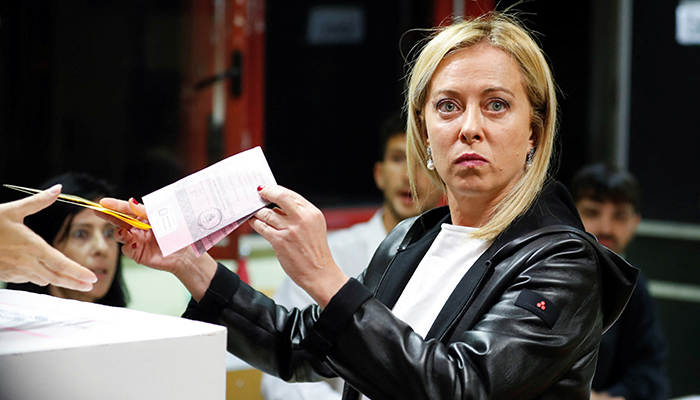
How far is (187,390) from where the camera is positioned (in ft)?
2.82

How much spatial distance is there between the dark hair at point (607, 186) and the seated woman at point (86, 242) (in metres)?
1.75

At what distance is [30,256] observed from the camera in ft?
2.98

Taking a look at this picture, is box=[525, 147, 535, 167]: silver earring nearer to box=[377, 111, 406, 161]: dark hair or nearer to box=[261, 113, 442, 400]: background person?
box=[261, 113, 442, 400]: background person

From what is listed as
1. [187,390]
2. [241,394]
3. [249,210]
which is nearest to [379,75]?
[241,394]

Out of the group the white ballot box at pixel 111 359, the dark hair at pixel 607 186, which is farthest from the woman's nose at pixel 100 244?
the dark hair at pixel 607 186

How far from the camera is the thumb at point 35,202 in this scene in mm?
924

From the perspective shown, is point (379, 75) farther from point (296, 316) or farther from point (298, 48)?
point (296, 316)

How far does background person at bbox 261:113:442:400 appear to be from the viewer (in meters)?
1.98

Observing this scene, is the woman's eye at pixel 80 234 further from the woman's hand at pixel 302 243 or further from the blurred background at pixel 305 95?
the woman's hand at pixel 302 243

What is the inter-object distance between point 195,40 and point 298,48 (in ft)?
1.95

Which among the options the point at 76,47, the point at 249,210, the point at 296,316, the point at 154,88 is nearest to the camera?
the point at 249,210

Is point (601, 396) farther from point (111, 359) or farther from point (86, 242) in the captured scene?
point (111, 359)

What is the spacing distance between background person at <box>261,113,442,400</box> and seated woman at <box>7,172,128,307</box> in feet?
1.68

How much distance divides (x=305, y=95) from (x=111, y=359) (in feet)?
8.07
